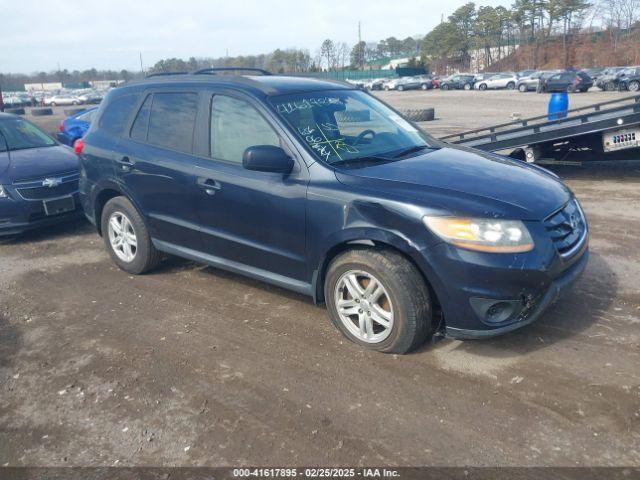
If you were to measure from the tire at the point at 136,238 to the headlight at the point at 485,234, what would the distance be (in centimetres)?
301

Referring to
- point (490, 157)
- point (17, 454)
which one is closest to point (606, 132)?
point (490, 157)

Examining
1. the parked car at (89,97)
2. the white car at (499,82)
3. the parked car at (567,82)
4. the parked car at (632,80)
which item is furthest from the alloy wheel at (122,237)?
the parked car at (89,97)

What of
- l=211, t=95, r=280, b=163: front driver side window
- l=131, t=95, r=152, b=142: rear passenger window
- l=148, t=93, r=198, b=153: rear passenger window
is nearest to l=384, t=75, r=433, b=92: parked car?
l=131, t=95, r=152, b=142: rear passenger window

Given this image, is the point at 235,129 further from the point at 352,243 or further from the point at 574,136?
the point at 574,136

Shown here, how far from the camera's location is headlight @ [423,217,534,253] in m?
3.29

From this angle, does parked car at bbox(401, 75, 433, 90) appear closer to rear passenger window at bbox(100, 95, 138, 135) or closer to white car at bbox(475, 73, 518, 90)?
white car at bbox(475, 73, 518, 90)

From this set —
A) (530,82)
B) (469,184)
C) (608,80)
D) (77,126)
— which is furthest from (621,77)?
(469,184)

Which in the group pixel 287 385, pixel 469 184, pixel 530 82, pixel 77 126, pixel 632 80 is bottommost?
pixel 287 385

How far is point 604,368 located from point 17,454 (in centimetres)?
345

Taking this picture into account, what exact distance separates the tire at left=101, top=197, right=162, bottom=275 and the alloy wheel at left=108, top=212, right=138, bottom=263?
1 centimetres

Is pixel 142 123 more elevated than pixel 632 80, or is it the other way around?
pixel 632 80

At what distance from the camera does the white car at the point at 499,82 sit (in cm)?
4481

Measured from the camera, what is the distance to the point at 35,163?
7043 mm

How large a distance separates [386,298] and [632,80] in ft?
117
